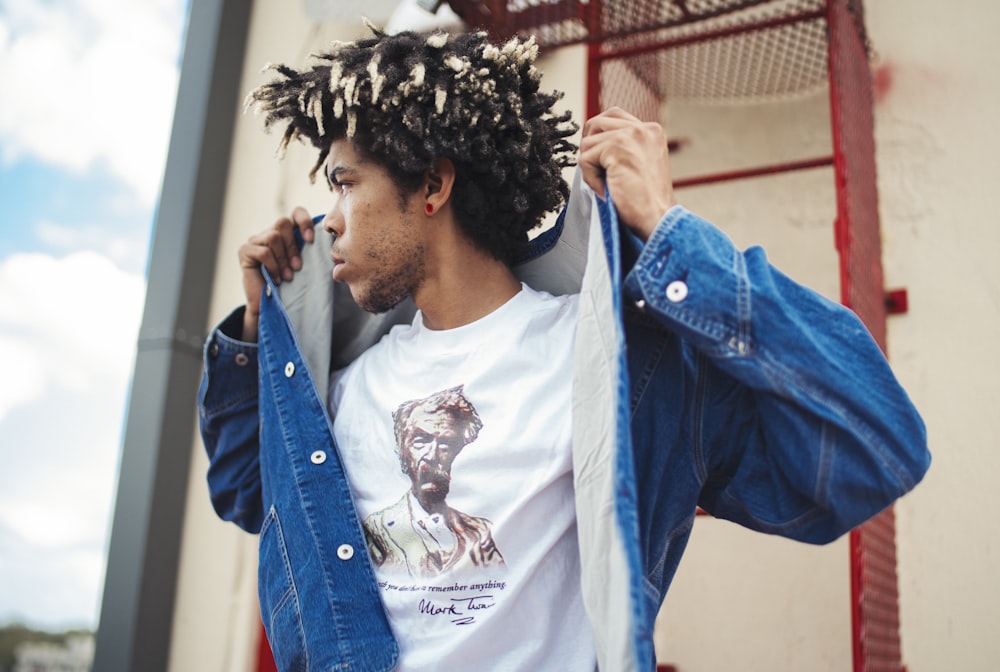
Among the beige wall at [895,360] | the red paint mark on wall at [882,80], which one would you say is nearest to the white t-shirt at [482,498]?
the beige wall at [895,360]

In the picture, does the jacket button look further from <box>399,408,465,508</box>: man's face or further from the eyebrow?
the eyebrow

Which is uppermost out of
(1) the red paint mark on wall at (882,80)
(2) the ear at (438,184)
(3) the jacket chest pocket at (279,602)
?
(1) the red paint mark on wall at (882,80)

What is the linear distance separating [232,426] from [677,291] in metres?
1.06

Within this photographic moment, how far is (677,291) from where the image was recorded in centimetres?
113

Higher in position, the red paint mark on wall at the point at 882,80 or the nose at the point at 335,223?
the red paint mark on wall at the point at 882,80

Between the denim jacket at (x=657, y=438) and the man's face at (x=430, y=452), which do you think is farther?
the man's face at (x=430, y=452)

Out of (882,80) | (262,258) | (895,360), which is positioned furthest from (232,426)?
(882,80)

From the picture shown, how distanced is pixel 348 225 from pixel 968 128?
215 cm

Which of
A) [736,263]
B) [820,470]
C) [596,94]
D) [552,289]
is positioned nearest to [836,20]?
[596,94]

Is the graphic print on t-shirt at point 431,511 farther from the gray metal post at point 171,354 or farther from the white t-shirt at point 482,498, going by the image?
the gray metal post at point 171,354

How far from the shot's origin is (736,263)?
3.69ft

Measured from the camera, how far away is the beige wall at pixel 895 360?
7.94 feet

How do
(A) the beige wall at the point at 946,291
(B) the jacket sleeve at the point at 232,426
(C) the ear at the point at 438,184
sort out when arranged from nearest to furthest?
(C) the ear at the point at 438,184
(B) the jacket sleeve at the point at 232,426
(A) the beige wall at the point at 946,291
